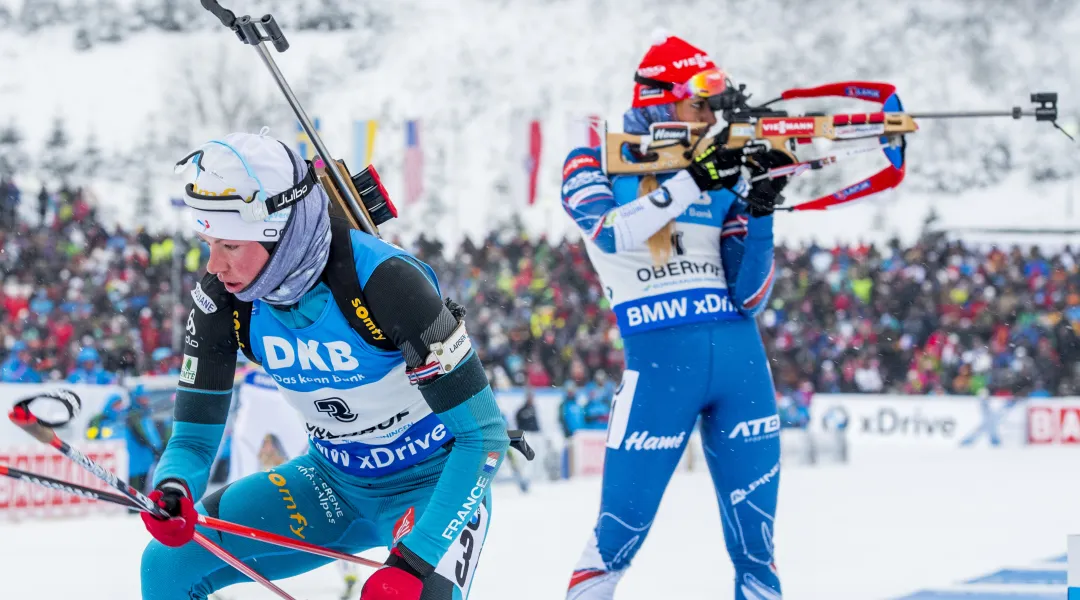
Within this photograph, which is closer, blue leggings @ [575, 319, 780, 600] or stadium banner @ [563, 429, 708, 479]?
blue leggings @ [575, 319, 780, 600]

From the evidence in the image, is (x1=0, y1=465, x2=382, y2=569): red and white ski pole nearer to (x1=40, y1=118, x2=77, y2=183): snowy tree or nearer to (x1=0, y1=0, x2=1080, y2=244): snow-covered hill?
(x1=0, y1=0, x2=1080, y2=244): snow-covered hill

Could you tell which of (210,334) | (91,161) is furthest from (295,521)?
(91,161)

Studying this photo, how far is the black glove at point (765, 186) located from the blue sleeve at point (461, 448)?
1598 millimetres

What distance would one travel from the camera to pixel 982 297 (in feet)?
76.8

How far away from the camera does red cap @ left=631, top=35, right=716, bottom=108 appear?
4.60 metres

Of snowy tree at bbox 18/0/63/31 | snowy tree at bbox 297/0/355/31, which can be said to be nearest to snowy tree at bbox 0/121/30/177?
snowy tree at bbox 18/0/63/31

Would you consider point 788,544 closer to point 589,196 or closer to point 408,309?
point 589,196

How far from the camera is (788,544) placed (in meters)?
8.36

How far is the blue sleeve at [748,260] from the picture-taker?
14.6ft

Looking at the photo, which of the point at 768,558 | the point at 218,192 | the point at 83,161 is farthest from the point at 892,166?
the point at 83,161

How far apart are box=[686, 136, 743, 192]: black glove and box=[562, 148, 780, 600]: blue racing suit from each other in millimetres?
40

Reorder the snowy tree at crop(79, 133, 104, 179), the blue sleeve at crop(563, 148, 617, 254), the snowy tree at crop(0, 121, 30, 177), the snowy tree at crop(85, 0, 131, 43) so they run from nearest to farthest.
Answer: the blue sleeve at crop(563, 148, 617, 254) → the snowy tree at crop(0, 121, 30, 177) → the snowy tree at crop(79, 133, 104, 179) → the snowy tree at crop(85, 0, 131, 43)

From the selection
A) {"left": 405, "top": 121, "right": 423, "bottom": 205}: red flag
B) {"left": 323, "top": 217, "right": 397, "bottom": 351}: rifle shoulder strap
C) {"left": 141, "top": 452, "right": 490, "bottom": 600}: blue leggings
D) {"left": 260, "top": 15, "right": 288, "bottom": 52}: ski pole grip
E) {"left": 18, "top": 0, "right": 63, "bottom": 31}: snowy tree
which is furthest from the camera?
{"left": 18, "top": 0, "right": 63, "bottom": 31}: snowy tree

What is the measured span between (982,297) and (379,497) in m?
21.7
